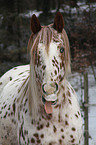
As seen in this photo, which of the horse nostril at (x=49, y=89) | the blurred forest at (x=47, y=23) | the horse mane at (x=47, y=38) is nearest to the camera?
the horse nostril at (x=49, y=89)

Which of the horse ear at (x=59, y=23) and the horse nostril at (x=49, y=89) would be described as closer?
the horse nostril at (x=49, y=89)

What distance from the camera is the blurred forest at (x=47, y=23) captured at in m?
4.74

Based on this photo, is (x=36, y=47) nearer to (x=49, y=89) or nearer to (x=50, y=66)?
(x=50, y=66)

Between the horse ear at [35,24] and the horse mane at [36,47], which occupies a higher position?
the horse ear at [35,24]

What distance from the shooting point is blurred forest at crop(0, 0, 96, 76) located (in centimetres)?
474

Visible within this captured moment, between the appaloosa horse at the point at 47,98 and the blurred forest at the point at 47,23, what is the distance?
3145 mm

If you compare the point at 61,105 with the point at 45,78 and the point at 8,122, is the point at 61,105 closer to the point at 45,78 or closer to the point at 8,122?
the point at 45,78

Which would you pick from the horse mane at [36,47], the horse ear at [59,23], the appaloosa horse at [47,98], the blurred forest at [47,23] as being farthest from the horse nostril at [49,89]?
the blurred forest at [47,23]

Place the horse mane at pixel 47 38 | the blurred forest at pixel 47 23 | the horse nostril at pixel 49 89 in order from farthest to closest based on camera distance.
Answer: the blurred forest at pixel 47 23 → the horse mane at pixel 47 38 → the horse nostril at pixel 49 89

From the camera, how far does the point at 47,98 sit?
1.26 m

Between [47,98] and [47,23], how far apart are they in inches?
241

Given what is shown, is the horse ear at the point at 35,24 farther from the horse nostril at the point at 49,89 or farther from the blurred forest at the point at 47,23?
the blurred forest at the point at 47,23

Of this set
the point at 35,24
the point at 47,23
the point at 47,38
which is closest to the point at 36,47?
the point at 47,38

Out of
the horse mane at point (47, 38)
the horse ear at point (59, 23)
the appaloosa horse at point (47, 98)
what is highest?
the horse ear at point (59, 23)
